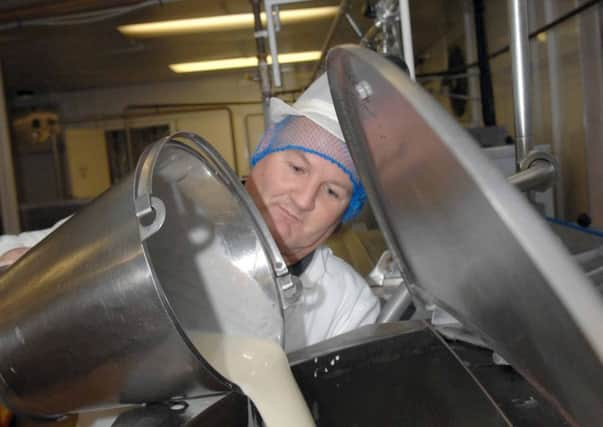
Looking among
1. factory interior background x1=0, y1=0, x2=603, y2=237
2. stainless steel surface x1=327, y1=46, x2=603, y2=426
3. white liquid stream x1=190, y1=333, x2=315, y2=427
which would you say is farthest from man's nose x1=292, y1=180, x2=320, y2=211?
factory interior background x1=0, y1=0, x2=603, y2=237

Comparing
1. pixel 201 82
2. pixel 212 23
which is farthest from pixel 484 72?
pixel 201 82

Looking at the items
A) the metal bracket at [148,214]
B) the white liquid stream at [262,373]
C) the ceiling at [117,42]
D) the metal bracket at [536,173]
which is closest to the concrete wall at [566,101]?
the ceiling at [117,42]

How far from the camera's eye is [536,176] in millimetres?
560

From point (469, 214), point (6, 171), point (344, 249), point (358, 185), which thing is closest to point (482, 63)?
point (344, 249)

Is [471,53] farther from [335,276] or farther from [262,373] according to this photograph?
[262,373]

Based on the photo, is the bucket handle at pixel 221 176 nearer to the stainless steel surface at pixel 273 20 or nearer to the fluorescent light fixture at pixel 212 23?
the stainless steel surface at pixel 273 20

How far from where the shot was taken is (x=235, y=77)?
186 inches

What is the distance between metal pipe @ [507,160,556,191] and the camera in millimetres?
544

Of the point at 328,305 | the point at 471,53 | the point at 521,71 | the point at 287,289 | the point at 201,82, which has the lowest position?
the point at 328,305

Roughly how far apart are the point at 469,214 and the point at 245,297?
0.48 m

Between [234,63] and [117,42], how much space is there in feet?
3.68

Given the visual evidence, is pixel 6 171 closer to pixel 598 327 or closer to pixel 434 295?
pixel 434 295

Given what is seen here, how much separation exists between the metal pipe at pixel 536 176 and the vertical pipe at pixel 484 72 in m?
2.40

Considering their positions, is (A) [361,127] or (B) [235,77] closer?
(A) [361,127]
